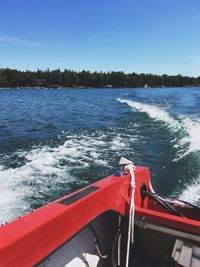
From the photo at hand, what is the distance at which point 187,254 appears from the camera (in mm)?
2387

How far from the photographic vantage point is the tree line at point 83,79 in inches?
3683

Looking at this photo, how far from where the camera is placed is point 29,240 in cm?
179

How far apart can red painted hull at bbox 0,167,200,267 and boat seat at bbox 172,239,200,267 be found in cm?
11

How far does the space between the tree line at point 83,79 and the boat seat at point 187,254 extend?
93.3 meters

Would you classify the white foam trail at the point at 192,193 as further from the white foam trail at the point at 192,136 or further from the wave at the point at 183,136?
the white foam trail at the point at 192,136

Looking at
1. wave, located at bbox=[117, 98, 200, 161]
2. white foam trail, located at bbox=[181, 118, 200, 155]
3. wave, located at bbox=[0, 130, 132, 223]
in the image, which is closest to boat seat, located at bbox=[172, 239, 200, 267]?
wave, located at bbox=[0, 130, 132, 223]

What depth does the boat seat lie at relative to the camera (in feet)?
7.66

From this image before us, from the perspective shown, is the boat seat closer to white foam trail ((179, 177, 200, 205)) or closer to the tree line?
white foam trail ((179, 177, 200, 205))

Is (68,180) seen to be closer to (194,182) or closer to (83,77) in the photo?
(194,182)

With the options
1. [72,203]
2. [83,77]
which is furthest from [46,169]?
[83,77]

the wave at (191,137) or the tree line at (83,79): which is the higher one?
the tree line at (83,79)

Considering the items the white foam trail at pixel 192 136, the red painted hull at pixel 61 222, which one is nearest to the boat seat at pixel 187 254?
the red painted hull at pixel 61 222

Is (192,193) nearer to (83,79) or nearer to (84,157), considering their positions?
(84,157)

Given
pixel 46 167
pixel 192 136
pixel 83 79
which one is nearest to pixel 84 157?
pixel 46 167
